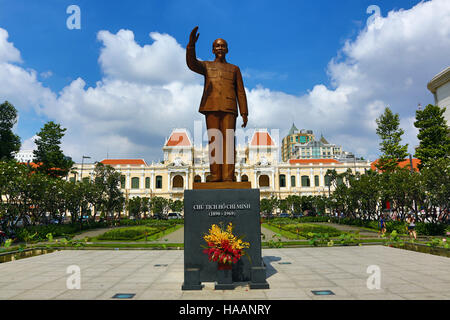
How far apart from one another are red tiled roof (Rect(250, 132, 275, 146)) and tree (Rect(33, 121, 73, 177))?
1512 inches

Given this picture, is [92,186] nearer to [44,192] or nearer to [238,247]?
[44,192]

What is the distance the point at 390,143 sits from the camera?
35.1 m

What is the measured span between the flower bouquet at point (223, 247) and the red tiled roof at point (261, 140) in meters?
59.5

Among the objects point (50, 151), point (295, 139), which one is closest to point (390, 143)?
point (50, 151)

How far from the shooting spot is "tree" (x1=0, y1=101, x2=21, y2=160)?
34062 mm

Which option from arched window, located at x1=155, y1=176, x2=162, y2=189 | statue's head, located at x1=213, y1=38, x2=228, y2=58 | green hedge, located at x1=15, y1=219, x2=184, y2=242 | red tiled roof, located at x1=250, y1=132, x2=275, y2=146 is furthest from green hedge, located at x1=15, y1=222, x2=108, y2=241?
red tiled roof, located at x1=250, y1=132, x2=275, y2=146

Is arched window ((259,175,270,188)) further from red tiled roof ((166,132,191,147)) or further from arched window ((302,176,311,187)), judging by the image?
red tiled roof ((166,132,191,147))

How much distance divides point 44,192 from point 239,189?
19189 millimetres

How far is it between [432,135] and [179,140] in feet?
160

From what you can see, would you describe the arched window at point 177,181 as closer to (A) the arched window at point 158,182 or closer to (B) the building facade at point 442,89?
(A) the arched window at point 158,182

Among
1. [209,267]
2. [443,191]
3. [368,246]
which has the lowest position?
[368,246]
